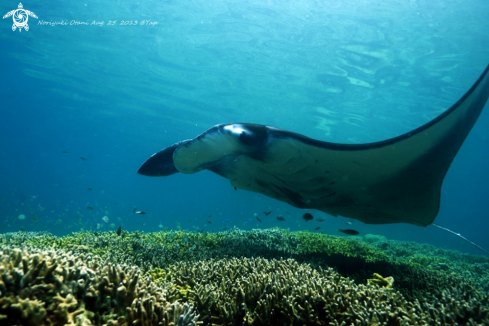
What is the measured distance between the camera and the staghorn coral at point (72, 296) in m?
1.53

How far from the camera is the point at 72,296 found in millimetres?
1747

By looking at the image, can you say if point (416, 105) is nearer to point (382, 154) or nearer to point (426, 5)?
point (426, 5)

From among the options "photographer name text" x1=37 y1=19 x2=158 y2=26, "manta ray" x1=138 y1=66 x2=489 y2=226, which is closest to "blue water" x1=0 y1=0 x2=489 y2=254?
"photographer name text" x1=37 y1=19 x2=158 y2=26

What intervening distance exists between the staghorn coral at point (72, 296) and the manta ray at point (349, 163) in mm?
2204

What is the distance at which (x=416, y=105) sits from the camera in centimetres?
2183

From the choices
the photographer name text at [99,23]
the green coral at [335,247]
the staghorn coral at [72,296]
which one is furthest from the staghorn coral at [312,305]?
the photographer name text at [99,23]

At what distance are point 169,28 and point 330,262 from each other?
18605 mm

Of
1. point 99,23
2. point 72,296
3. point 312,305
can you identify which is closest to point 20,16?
point 99,23

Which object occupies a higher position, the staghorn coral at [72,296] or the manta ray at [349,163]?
the manta ray at [349,163]

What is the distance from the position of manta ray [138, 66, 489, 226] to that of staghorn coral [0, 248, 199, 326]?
2204 millimetres

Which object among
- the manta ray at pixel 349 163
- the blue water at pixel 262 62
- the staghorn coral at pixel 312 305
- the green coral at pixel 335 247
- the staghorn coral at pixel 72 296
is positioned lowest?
the green coral at pixel 335 247

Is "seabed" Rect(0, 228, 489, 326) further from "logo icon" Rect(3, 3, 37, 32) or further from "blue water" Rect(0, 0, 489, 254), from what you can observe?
"logo icon" Rect(3, 3, 37, 32)

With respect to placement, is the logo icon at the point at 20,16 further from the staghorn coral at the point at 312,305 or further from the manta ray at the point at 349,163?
the staghorn coral at the point at 312,305

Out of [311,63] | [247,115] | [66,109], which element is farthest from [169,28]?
[66,109]
